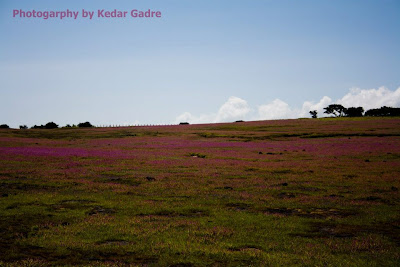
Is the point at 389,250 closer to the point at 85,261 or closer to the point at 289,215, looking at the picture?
the point at 289,215

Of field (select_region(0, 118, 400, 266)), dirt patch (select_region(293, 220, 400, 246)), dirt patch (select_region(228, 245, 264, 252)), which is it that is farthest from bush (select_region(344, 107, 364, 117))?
dirt patch (select_region(228, 245, 264, 252))

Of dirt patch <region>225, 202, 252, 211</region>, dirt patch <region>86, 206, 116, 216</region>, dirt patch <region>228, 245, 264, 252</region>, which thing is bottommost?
dirt patch <region>228, 245, 264, 252</region>

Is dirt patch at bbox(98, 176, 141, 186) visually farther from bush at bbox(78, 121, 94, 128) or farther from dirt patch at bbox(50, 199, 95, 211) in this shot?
bush at bbox(78, 121, 94, 128)

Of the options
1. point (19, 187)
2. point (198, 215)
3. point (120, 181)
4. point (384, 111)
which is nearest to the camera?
point (198, 215)

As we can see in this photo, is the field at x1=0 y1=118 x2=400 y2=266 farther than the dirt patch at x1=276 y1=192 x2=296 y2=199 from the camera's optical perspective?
No

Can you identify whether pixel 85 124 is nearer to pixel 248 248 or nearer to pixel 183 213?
pixel 183 213

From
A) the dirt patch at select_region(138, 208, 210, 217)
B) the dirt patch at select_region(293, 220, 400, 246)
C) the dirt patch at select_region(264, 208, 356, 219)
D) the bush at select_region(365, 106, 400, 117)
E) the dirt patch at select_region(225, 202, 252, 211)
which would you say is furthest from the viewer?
the bush at select_region(365, 106, 400, 117)

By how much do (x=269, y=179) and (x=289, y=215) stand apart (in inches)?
422

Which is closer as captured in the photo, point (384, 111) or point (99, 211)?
point (99, 211)

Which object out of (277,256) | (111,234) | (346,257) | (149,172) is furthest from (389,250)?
(149,172)

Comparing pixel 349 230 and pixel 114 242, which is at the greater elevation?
pixel 114 242

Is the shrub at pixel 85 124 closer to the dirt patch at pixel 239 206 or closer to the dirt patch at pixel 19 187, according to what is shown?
the dirt patch at pixel 19 187

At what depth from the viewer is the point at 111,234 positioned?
13797mm

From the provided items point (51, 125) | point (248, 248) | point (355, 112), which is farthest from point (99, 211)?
point (355, 112)
